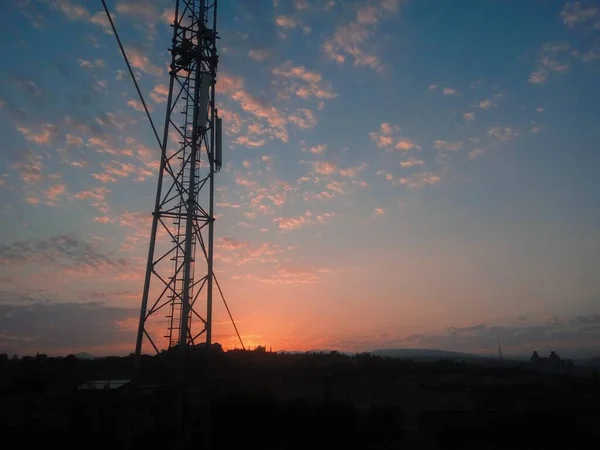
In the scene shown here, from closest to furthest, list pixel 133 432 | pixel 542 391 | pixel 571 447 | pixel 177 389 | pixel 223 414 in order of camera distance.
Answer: pixel 177 389 < pixel 133 432 < pixel 571 447 < pixel 223 414 < pixel 542 391

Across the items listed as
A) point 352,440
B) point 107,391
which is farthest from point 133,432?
point 352,440

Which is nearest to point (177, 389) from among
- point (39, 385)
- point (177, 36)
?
point (177, 36)

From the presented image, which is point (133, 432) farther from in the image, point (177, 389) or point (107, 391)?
point (177, 389)

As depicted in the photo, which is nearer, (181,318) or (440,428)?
(181,318)

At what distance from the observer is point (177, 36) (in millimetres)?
17016

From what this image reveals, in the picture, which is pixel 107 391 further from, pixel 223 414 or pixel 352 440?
pixel 352 440

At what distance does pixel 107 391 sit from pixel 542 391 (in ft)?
103

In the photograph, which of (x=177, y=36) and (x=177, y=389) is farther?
(x=177, y=36)

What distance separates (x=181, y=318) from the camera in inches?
613

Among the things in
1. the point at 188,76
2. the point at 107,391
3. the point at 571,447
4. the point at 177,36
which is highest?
the point at 177,36

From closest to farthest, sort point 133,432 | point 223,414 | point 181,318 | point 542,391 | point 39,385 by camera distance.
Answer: point 181,318 → point 133,432 → point 223,414 → point 39,385 → point 542,391

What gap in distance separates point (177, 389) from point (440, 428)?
1209 centimetres

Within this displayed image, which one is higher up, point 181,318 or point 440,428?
point 181,318

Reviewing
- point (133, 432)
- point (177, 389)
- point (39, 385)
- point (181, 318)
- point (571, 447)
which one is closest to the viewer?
point (177, 389)
